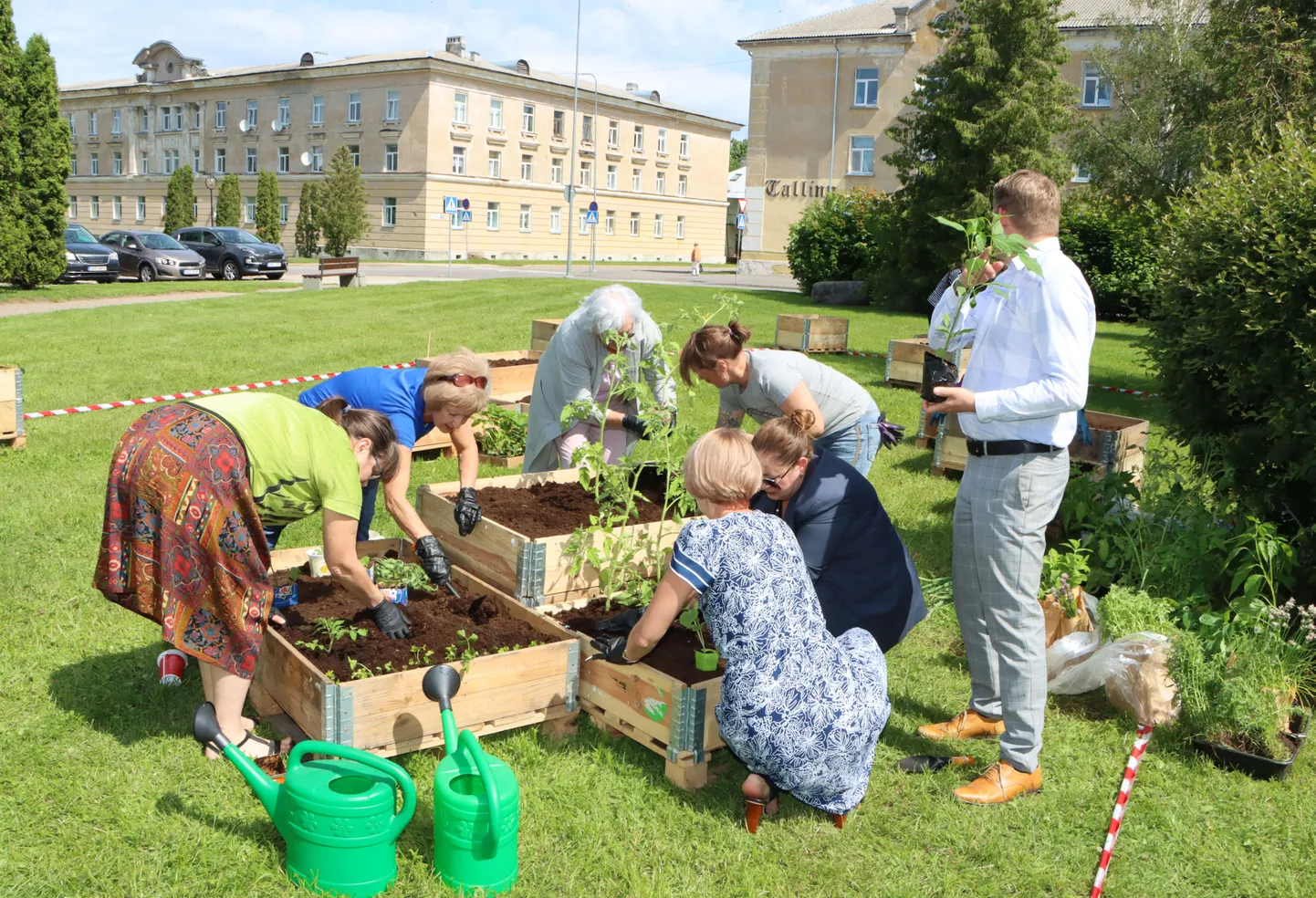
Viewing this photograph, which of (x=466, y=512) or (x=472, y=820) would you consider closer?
(x=472, y=820)

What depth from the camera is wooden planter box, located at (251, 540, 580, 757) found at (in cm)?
347

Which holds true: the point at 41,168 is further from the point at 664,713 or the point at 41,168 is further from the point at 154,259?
the point at 664,713

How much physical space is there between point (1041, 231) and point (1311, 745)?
2.37 metres

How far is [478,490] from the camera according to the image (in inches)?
217

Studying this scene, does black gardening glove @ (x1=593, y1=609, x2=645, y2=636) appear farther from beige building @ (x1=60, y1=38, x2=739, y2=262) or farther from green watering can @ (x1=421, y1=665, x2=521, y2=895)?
beige building @ (x1=60, y1=38, x2=739, y2=262)

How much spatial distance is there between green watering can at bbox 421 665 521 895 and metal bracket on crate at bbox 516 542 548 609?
1407mm

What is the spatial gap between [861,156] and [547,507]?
122 ft

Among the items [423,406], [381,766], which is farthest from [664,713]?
[423,406]

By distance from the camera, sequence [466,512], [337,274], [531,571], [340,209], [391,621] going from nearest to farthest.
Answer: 1. [391,621]
2. [531,571]
3. [466,512]
4. [337,274]
5. [340,209]

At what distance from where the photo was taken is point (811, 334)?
14938 millimetres

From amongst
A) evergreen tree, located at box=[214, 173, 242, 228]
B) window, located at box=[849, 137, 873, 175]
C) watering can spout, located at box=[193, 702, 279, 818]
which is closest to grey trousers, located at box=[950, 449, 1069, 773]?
watering can spout, located at box=[193, 702, 279, 818]

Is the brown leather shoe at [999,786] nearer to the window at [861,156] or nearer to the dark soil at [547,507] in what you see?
the dark soil at [547,507]

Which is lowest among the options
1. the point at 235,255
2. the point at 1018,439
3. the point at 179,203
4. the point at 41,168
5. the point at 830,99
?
the point at 1018,439

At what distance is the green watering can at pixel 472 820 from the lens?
2924 mm
